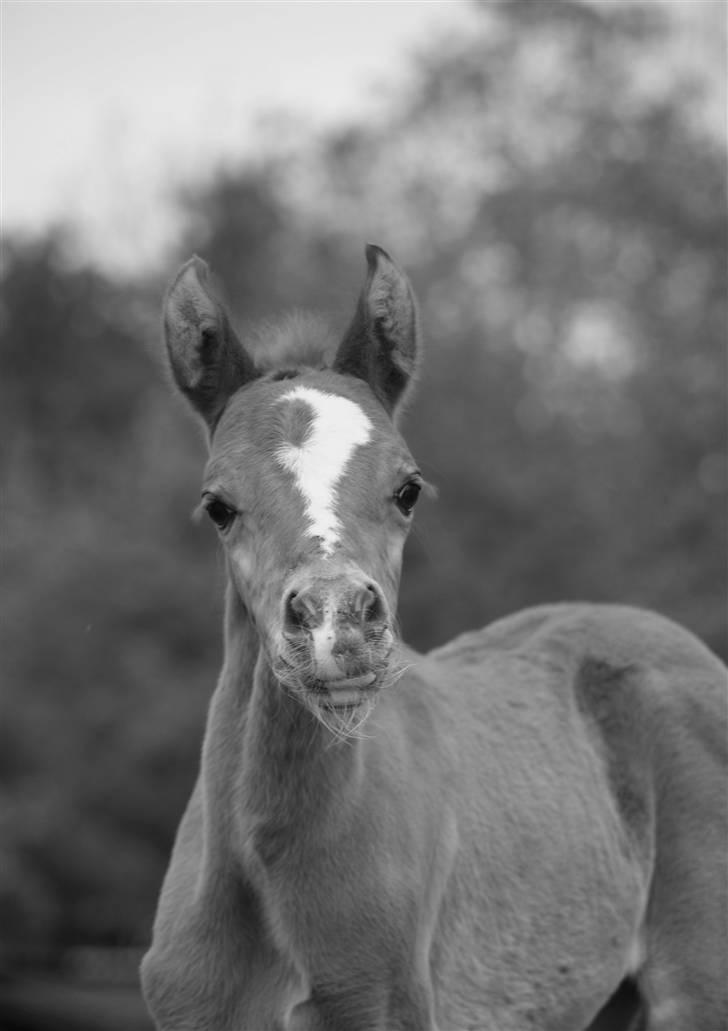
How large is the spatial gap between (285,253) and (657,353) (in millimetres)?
14635

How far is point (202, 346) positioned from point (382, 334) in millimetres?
731

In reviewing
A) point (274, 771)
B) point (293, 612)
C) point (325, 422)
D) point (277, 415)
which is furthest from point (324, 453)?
point (274, 771)

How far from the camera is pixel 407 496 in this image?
5863 millimetres

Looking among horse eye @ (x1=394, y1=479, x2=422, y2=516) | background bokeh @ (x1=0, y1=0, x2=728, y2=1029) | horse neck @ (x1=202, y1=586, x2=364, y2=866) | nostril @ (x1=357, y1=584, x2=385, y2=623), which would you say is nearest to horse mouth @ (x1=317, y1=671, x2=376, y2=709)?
nostril @ (x1=357, y1=584, x2=385, y2=623)

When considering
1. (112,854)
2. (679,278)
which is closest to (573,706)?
(112,854)

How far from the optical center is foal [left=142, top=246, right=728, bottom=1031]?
221 inches

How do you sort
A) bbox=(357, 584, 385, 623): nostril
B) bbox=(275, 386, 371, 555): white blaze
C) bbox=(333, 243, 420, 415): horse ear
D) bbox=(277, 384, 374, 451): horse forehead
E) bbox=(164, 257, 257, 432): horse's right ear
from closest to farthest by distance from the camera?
bbox=(357, 584, 385, 623): nostril < bbox=(275, 386, 371, 555): white blaze < bbox=(277, 384, 374, 451): horse forehead < bbox=(164, 257, 257, 432): horse's right ear < bbox=(333, 243, 420, 415): horse ear

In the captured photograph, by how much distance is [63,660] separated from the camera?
36.3 metres

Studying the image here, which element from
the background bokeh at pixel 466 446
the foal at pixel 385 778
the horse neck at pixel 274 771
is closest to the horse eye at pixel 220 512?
the foal at pixel 385 778

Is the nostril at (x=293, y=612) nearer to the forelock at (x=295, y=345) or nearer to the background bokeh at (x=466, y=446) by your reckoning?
the forelock at (x=295, y=345)

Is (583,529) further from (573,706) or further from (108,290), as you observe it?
(573,706)

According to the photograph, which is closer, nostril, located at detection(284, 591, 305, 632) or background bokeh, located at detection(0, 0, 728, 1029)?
nostril, located at detection(284, 591, 305, 632)

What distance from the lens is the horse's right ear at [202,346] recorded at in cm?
637

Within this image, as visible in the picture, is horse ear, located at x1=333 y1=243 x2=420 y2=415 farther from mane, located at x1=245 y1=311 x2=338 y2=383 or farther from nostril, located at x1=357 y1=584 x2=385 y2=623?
nostril, located at x1=357 y1=584 x2=385 y2=623
